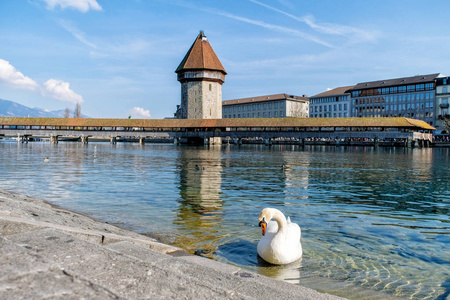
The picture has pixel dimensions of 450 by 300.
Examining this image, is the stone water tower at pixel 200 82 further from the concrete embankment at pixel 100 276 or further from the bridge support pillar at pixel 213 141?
the concrete embankment at pixel 100 276

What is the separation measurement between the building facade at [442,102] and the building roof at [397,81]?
1.98 metres

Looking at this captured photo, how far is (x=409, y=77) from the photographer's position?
256 feet

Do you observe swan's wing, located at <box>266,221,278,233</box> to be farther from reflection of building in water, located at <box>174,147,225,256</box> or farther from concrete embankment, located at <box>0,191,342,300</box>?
concrete embankment, located at <box>0,191,342,300</box>

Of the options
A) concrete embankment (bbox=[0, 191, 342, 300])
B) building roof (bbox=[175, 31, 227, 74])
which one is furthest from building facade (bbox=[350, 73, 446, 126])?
concrete embankment (bbox=[0, 191, 342, 300])

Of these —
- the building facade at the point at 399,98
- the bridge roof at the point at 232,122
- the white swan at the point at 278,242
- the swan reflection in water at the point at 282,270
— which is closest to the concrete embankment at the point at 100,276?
the swan reflection in water at the point at 282,270

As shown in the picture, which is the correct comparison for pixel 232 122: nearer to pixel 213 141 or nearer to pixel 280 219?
pixel 213 141

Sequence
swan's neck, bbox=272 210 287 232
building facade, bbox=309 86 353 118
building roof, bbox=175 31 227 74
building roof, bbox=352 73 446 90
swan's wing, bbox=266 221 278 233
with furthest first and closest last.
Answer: building facade, bbox=309 86 353 118, building roof, bbox=352 73 446 90, building roof, bbox=175 31 227 74, swan's wing, bbox=266 221 278 233, swan's neck, bbox=272 210 287 232

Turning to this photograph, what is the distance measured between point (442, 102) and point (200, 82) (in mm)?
46256

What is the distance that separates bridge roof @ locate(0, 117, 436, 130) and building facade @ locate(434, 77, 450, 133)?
12633mm

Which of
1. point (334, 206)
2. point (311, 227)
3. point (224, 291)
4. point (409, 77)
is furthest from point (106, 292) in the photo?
point (409, 77)

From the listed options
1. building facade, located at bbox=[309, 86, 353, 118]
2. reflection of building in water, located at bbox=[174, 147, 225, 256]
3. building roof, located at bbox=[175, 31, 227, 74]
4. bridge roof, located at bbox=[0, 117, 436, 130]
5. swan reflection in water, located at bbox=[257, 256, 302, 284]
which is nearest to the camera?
swan reflection in water, located at bbox=[257, 256, 302, 284]

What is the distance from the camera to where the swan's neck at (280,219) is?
4629 millimetres

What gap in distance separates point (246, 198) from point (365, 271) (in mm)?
5529

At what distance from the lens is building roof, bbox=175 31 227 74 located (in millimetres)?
66562
